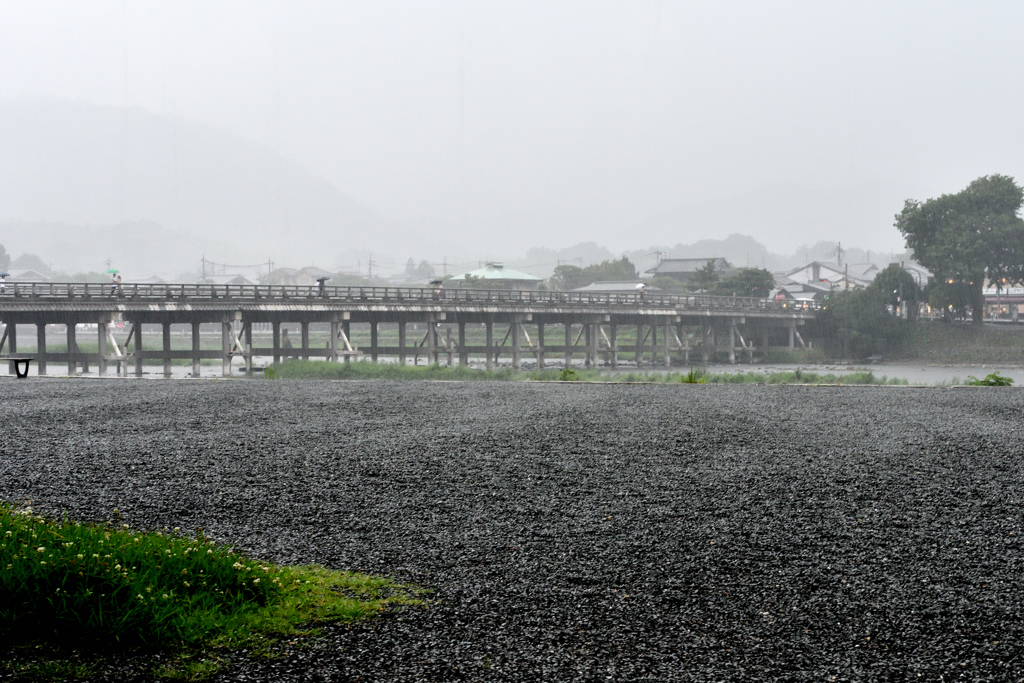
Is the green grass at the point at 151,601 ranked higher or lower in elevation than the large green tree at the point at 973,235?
lower

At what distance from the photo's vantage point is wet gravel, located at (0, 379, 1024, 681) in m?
4.25

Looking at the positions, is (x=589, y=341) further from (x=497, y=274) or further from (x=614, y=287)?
(x=497, y=274)

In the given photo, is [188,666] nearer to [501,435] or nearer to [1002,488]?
[501,435]

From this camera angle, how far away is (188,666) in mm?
4012

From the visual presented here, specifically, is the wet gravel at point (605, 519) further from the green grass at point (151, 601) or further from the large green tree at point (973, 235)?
the large green tree at point (973, 235)

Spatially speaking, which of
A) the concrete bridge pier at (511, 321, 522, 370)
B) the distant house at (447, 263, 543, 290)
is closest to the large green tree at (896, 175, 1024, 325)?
the concrete bridge pier at (511, 321, 522, 370)

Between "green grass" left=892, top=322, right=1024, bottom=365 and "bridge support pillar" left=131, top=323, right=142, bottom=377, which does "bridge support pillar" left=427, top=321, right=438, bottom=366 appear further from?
"green grass" left=892, top=322, right=1024, bottom=365

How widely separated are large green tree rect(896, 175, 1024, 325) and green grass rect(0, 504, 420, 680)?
60846 millimetres

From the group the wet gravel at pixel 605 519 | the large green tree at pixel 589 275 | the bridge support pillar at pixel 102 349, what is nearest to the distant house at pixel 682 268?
the large green tree at pixel 589 275

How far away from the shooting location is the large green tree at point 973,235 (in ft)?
185

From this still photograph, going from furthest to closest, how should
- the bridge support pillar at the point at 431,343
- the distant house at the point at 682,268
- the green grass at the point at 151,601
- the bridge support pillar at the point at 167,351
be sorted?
the distant house at the point at 682,268
the bridge support pillar at the point at 431,343
the bridge support pillar at the point at 167,351
the green grass at the point at 151,601

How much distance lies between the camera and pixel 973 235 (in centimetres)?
5684

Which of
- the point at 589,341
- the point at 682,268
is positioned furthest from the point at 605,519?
the point at 682,268

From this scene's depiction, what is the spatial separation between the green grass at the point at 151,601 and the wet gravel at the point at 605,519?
29 cm
